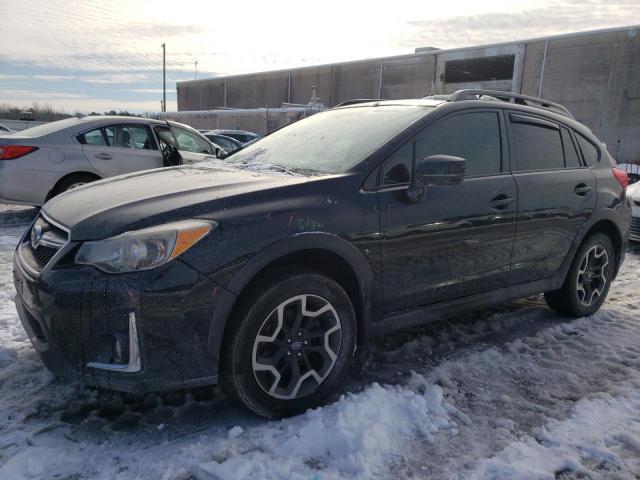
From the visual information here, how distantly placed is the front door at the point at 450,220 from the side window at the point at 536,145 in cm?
20

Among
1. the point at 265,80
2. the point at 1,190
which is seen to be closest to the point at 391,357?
the point at 1,190

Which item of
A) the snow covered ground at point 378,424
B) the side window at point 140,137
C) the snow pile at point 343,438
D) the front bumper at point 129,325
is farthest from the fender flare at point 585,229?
the side window at point 140,137

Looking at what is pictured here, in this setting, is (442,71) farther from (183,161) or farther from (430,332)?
(430,332)

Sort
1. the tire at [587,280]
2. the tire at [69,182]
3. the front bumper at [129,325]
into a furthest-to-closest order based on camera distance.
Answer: the tire at [69,182], the tire at [587,280], the front bumper at [129,325]

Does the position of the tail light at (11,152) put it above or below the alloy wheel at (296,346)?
above

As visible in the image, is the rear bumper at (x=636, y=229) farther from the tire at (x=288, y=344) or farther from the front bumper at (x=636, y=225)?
the tire at (x=288, y=344)

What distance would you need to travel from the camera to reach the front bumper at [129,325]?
2234 millimetres

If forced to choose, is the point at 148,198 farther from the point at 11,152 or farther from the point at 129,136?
the point at 129,136

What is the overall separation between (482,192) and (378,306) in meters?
1.11

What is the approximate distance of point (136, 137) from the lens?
749 centimetres

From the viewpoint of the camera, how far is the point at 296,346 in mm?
2656

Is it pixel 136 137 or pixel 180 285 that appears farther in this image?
pixel 136 137

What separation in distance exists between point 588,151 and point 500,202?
1502mm

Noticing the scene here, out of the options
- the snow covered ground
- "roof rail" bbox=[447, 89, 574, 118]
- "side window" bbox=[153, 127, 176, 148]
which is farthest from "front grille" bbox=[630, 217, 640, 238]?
"side window" bbox=[153, 127, 176, 148]
